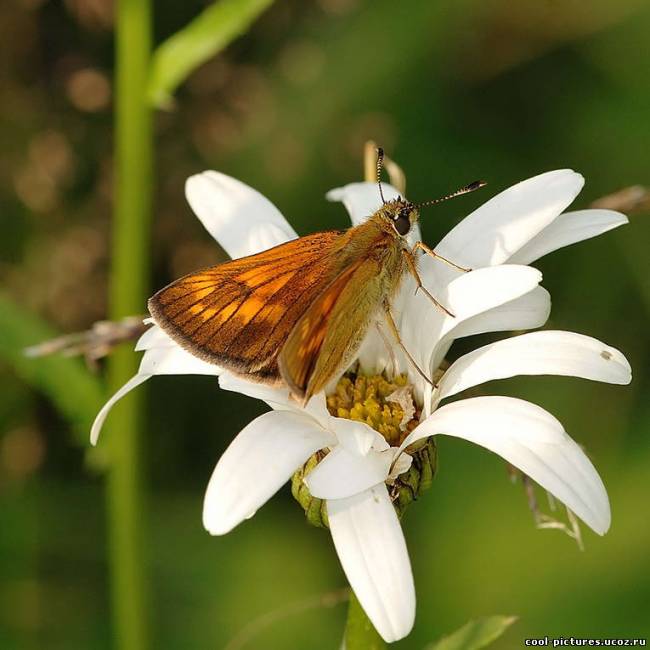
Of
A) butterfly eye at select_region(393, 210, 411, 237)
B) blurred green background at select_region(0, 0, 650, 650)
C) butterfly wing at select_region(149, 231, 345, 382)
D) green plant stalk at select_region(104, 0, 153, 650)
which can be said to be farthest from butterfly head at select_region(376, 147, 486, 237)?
blurred green background at select_region(0, 0, 650, 650)

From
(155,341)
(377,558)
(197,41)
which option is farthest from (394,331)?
(197,41)

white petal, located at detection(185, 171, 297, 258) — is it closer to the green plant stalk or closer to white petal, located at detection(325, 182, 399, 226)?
white petal, located at detection(325, 182, 399, 226)

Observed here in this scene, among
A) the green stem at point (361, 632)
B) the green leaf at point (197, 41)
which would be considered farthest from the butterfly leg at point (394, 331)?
the green leaf at point (197, 41)

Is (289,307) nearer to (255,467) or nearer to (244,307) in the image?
(244,307)

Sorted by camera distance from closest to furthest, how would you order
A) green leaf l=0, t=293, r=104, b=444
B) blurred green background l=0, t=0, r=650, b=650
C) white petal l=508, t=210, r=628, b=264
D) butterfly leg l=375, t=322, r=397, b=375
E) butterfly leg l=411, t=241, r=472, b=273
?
white petal l=508, t=210, r=628, b=264, butterfly leg l=411, t=241, r=472, b=273, butterfly leg l=375, t=322, r=397, b=375, green leaf l=0, t=293, r=104, b=444, blurred green background l=0, t=0, r=650, b=650

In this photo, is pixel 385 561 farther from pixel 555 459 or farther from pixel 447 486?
pixel 447 486

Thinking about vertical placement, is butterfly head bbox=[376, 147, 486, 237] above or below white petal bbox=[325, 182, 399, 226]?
below

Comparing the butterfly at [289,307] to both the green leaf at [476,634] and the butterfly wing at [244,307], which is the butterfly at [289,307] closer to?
the butterfly wing at [244,307]
